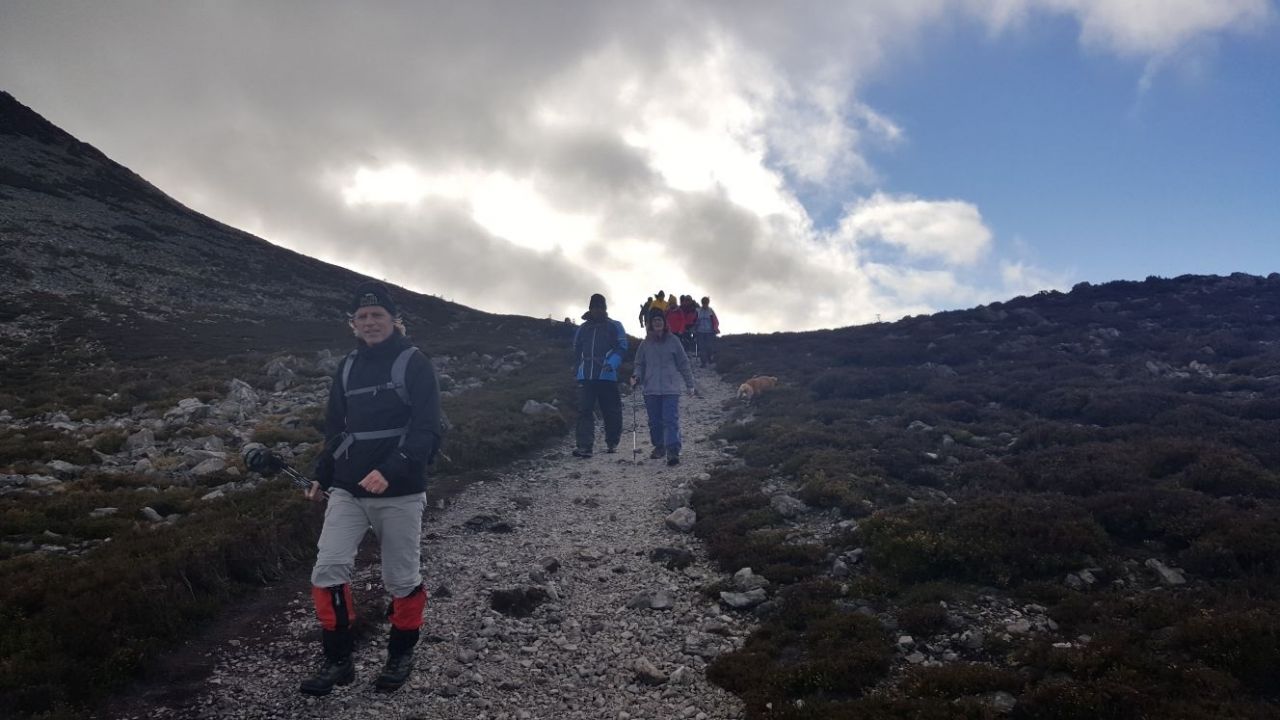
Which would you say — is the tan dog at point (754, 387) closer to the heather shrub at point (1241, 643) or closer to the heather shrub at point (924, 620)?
the heather shrub at point (924, 620)

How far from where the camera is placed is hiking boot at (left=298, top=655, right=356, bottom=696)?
19.5ft

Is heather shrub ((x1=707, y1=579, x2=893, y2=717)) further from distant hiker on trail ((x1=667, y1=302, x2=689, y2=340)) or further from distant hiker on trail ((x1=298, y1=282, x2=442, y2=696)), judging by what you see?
distant hiker on trail ((x1=667, y1=302, x2=689, y2=340))

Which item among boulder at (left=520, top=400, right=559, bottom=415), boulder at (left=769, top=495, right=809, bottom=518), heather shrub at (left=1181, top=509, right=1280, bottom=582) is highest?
boulder at (left=520, top=400, right=559, bottom=415)

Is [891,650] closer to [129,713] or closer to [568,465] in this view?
[129,713]

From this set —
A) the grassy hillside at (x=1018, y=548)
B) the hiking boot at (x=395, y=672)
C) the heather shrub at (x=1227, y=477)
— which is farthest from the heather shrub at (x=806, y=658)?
the heather shrub at (x=1227, y=477)

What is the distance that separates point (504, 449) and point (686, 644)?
1013 cm

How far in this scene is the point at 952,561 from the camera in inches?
326

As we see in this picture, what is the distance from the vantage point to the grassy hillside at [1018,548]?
5.45 meters

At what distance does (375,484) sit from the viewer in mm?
5750

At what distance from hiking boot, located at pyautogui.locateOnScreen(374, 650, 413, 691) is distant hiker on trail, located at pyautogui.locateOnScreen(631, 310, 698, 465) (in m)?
10.1

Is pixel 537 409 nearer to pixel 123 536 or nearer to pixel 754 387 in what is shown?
pixel 754 387

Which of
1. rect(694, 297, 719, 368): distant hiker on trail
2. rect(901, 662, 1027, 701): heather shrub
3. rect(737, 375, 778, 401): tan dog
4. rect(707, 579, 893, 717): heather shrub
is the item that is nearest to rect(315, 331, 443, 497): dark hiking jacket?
rect(707, 579, 893, 717): heather shrub

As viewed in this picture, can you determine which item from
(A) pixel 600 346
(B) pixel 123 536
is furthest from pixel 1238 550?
(B) pixel 123 536

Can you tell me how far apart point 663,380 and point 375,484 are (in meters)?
11.0
